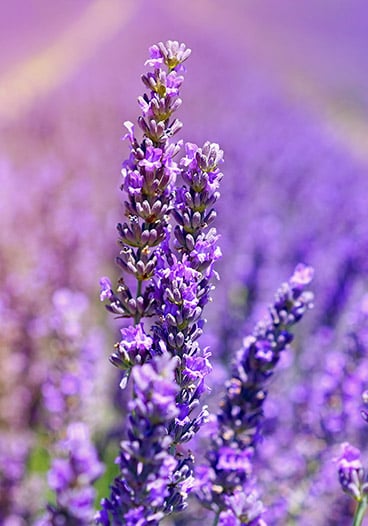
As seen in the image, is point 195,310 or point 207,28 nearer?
point 195,310

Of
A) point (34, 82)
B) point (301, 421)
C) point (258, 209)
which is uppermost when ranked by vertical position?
point (34, 82)

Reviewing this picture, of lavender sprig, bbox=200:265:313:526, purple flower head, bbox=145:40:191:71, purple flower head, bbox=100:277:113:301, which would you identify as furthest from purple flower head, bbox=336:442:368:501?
purple flower head, bbox=145:40:191:71

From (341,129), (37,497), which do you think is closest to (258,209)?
(37,497)

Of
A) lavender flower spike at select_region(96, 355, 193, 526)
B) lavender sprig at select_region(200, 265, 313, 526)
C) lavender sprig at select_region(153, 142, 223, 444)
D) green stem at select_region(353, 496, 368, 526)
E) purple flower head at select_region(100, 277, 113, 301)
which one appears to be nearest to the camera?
lavender flower spike at select_region(96, 355, 193, 526)

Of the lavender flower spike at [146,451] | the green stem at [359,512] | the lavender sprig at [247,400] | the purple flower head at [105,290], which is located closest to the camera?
the lavender flower spike at [146,451]

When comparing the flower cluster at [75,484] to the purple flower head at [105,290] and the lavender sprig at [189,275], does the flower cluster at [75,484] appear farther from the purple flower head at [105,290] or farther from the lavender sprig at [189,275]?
the purple flower head at [105,290]

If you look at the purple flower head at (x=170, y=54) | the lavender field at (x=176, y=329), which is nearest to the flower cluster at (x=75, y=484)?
the lavender field at (x=176, y=329)

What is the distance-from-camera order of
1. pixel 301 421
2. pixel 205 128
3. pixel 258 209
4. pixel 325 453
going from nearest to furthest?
pixel 325 453, pixel 301 421, pixel 258 209, pixel 205 128

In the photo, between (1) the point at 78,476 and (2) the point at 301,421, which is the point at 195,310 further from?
(2) the point at 301,421

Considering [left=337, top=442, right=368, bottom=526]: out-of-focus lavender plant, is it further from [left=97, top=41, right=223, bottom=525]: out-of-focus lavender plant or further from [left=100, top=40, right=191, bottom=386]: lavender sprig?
[left=100, top=40, right=191, bottom=386]: lavender sprig
